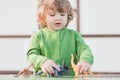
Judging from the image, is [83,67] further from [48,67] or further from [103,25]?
[103,25]

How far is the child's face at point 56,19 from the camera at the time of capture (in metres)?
1.04

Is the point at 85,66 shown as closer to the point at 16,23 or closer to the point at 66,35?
the point at 66,35

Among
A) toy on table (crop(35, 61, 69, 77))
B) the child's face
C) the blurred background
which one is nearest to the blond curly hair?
the child's face

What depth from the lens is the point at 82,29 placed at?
306cm

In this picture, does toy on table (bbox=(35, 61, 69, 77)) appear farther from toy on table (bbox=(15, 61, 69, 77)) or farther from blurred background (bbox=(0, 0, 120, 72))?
blurred background (bbox=(0, 0, 120, 72))

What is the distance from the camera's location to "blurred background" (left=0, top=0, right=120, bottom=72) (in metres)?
3.05

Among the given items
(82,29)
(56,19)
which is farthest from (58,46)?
(82,29)

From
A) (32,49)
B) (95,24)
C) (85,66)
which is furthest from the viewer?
(95,24)

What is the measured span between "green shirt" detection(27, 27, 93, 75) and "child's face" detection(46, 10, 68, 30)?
4cm

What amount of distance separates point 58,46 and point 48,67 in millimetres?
161

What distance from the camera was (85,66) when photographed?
0.94m

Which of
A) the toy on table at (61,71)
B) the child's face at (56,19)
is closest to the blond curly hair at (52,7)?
the child's face at (56,19)

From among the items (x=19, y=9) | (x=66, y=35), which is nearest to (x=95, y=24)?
(x=19, y=9)

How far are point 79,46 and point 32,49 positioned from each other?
0.14 m
